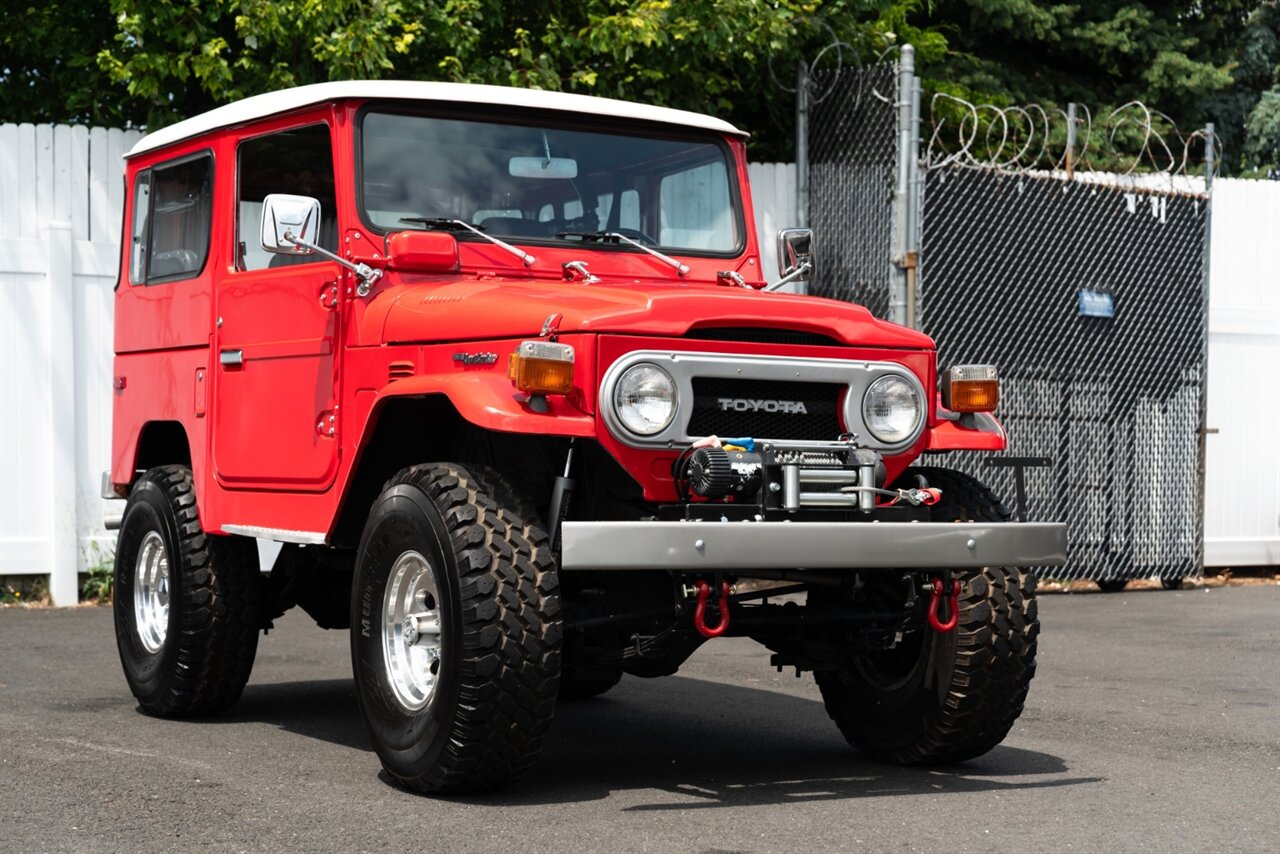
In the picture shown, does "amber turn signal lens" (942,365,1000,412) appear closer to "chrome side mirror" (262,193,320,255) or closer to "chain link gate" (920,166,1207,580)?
"chrome side mirror" (262,193,320,255)

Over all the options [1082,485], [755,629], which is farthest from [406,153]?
[1082,485]

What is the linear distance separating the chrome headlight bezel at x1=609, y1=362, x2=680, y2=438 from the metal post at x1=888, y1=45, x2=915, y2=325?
6.94 metres

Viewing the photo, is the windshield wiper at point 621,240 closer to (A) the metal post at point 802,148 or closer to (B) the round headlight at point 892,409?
(B) the round headlight at point 892,409

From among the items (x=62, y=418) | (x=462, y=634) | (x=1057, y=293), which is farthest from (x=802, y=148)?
(x=462, y=634)

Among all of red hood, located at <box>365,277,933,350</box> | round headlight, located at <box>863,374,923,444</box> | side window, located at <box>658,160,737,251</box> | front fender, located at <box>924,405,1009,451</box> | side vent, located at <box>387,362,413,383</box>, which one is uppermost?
side window, located at <box>658,160,737,251</box>

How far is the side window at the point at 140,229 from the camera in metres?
8.95

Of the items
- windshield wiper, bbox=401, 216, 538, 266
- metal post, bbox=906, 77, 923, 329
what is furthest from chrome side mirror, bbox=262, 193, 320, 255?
metal post, bbox=906, 77, 923, 329

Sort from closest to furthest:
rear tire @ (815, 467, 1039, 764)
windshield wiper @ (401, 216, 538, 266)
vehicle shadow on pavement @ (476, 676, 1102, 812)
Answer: vehicle shadow on pavement @ (476, 676, 1102, 812) → rear tire @ (815, 467, 1039, 764) → windshield wiper @ (401, 216, 538, 266)

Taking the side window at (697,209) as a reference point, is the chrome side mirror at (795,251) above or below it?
below

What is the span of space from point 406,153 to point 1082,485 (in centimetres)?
771

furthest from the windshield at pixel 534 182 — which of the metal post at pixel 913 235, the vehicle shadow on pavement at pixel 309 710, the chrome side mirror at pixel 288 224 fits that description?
the metal post at pixel 913 235

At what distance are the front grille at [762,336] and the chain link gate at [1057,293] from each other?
6.65 m

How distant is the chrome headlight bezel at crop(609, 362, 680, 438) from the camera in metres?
5.94

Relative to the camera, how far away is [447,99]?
7328 millimetres
